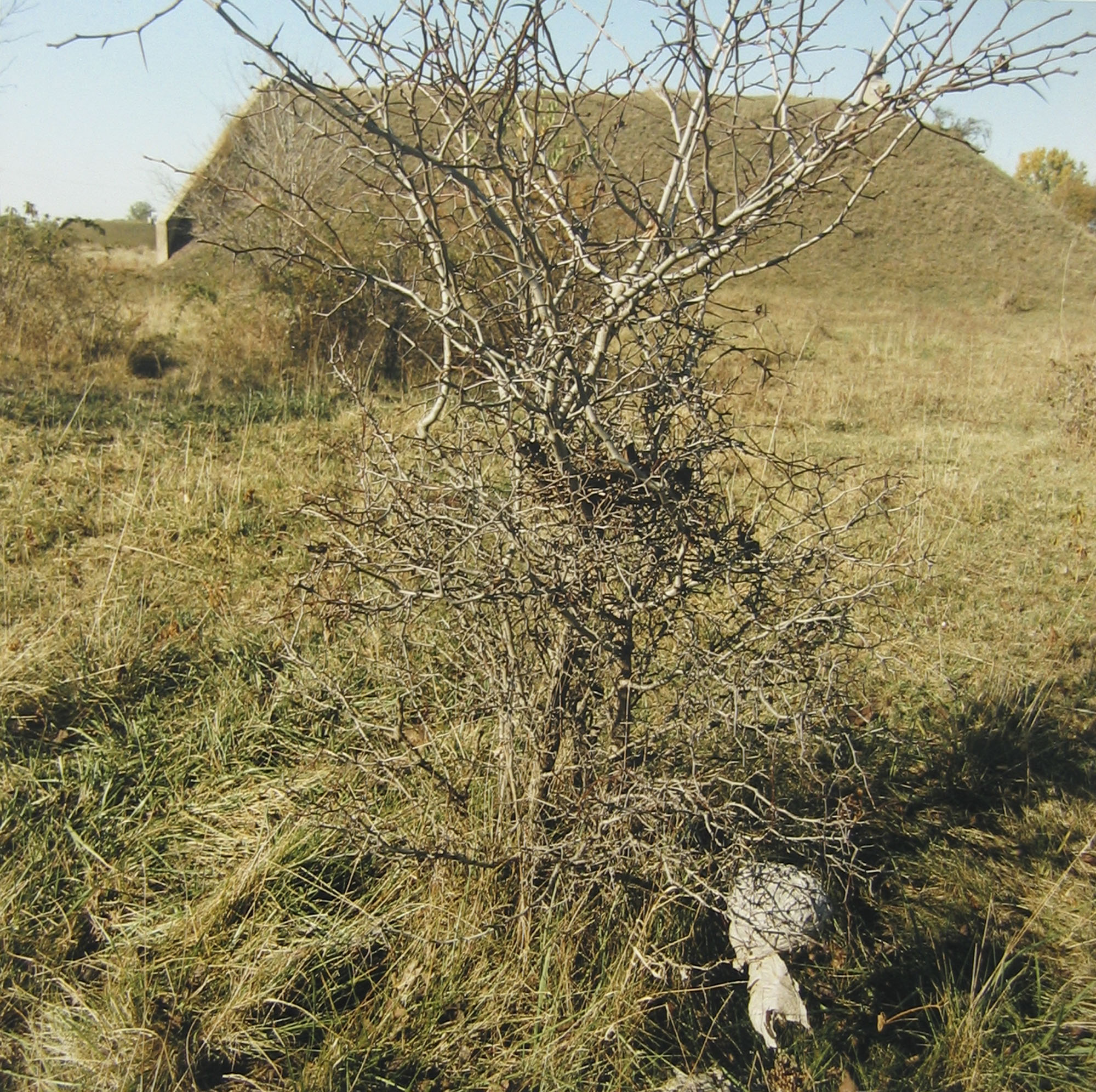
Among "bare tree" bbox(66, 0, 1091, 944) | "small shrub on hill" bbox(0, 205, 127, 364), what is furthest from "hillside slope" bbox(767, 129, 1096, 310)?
"bare tree" bbox(66, 0, 1091, 944)

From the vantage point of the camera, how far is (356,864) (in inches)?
107

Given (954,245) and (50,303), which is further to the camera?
(954,245)

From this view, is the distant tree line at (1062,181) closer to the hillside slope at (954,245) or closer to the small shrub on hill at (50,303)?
the hillside slope at (954,245)

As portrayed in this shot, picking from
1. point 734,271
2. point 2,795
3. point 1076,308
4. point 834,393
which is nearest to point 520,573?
point 734,271

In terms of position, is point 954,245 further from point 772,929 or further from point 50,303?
point 772,929

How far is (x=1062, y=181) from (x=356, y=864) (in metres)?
66.0

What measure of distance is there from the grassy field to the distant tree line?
47.6 meters

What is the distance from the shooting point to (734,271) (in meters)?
2.04

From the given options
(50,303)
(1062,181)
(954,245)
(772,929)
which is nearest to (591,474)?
(772,929)

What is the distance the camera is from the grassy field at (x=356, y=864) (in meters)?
2.26

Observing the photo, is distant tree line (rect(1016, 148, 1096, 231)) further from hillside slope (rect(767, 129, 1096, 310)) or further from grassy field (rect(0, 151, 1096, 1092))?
grassy field (rect(0, 151, 1096, 1092))

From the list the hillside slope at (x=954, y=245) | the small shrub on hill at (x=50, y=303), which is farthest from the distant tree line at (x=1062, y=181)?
the small shrub on hill at (x=50, y=303)

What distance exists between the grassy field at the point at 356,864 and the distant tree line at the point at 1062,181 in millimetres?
47586

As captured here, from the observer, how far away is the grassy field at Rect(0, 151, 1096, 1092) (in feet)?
7.42
